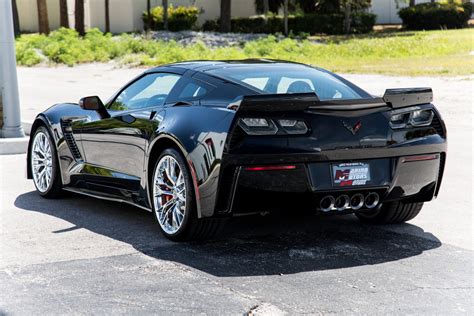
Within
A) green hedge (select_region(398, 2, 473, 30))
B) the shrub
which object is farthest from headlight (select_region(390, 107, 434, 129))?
green hedge (select_region(398, 2, 473, 30))

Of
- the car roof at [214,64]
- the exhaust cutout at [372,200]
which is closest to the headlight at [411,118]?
the exhaust cutout at [372,200]

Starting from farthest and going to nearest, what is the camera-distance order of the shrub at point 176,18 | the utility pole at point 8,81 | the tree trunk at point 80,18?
1. the shrub at point 176,18
2. the tree trunk at point 80,18
3. the utility pole at point 8,81

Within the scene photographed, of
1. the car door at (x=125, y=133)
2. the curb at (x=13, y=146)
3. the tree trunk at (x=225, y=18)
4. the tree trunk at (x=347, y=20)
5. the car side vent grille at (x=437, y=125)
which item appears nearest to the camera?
the car side vent grille at (x=437, y=125)

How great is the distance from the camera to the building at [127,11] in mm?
62478

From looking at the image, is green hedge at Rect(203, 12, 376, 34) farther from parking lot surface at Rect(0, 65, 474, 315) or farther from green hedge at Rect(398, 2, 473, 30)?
parking lot surface at Rect(0, 65, 474, 315)

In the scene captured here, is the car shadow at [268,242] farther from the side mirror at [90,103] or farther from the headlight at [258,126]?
the side mirror at [90,103]

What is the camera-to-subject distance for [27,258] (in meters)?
6.75

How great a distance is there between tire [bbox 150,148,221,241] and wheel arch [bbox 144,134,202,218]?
2.0 inches

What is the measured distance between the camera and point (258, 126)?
653 centimetres

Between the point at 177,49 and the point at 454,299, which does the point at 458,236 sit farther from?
the point at 177,49

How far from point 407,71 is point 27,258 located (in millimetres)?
23165

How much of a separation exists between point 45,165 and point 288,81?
2.80m

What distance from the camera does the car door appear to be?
7602 mm

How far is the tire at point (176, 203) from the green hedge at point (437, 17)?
54.7 m
